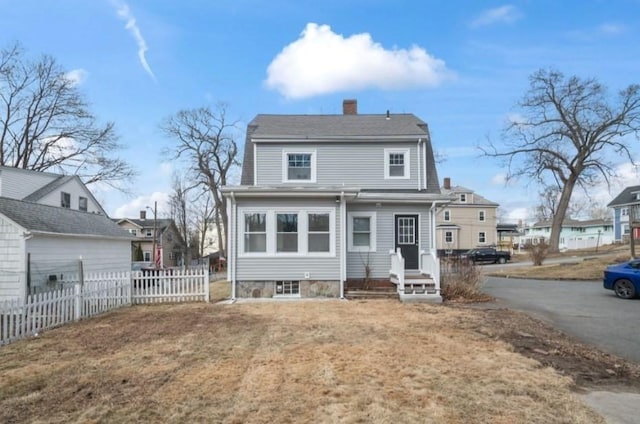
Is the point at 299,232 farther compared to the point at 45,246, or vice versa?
the point at 45,246

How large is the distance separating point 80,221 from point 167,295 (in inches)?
302

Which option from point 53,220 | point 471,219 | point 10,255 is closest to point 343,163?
point 53,220

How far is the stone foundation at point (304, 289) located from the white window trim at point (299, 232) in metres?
0.86

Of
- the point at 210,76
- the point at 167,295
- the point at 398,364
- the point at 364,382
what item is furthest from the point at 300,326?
the point at 210,76

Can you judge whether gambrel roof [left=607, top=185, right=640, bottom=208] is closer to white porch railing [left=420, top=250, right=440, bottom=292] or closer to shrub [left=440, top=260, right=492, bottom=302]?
shrub [left=440, top=260, right=492, bottom=302]

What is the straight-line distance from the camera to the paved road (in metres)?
7.90

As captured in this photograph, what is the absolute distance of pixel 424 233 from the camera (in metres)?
15.1

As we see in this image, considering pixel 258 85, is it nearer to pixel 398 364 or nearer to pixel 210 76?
pixel 210 76

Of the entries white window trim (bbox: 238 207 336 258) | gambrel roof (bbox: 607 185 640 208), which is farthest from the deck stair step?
gambrel roof (bbox: 607 185 640 208)

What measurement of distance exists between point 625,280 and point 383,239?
24.6 ft

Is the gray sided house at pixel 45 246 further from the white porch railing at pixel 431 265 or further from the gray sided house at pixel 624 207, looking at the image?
the gray sided house at pixel 624 207

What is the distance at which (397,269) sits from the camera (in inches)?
544

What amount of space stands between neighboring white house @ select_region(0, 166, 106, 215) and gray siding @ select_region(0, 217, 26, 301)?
8689 mm

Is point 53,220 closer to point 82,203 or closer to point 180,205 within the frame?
point 82,203
